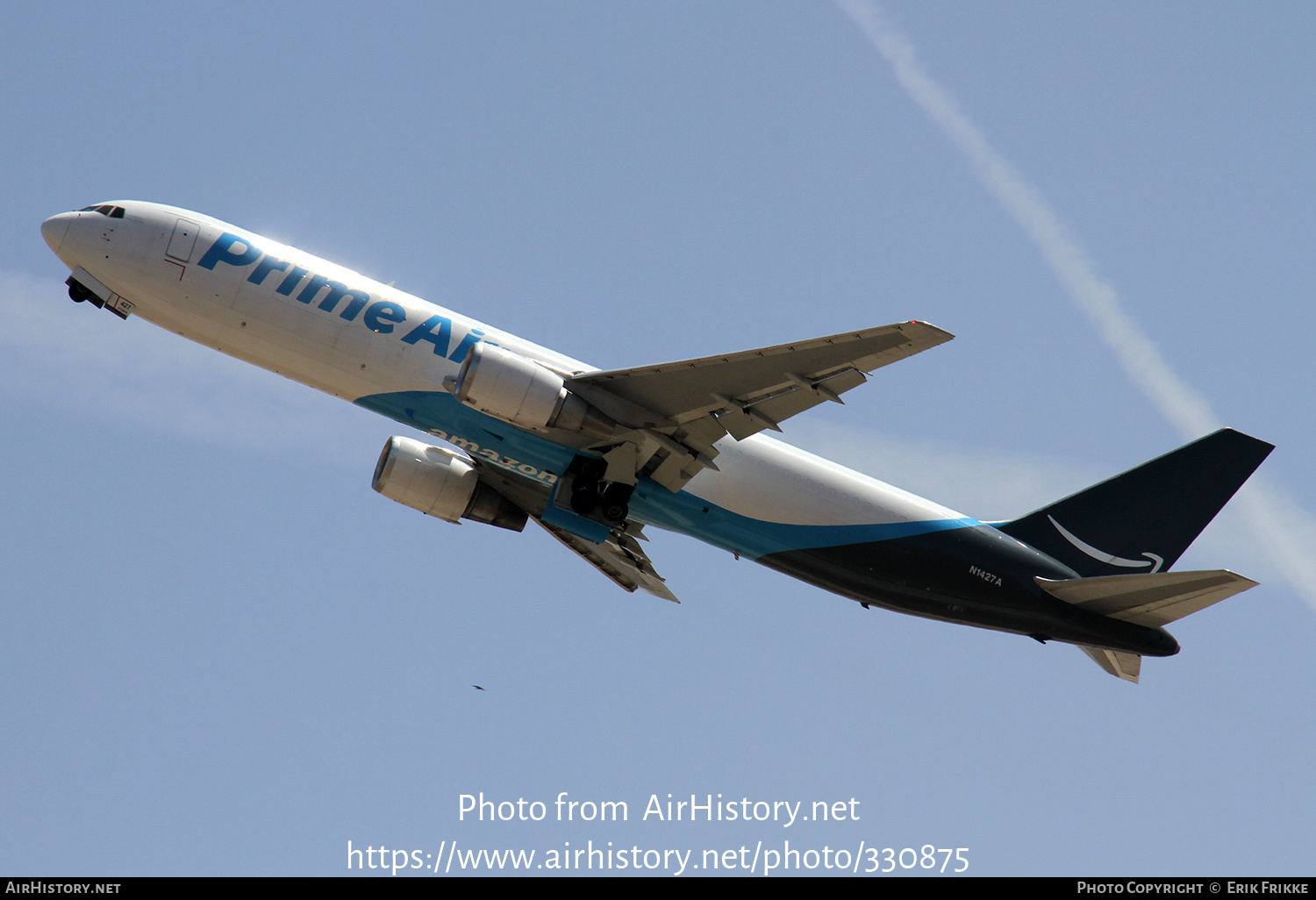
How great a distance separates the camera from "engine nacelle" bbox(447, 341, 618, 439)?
24.7 m

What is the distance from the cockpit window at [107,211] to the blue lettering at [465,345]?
817cm

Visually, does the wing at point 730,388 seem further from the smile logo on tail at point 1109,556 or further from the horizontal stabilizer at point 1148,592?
the smile logo on tail at point 1109,556

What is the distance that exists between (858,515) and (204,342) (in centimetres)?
1552

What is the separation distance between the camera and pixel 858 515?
28609 mm

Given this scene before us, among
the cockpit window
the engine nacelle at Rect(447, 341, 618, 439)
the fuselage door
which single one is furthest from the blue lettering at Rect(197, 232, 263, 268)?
the engine nacelle at Rect(447, 341, 618, 439)

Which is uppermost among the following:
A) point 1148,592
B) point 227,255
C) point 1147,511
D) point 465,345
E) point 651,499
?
point 1147,511

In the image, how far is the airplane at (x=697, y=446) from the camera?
83.4ft

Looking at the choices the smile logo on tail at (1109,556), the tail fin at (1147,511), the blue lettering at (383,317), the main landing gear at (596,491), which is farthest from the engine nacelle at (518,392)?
the smile logo on tail at (1109,556)

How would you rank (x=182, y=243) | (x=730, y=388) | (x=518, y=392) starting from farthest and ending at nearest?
(x=182, y=243)
(x=730, y=388)
(x=518, y=392)

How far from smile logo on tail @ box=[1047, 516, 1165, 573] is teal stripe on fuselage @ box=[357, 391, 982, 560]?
2.43 metres

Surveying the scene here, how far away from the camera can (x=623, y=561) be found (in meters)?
33.3

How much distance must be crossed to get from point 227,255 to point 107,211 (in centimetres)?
333

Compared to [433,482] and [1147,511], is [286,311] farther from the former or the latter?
[1147,511]

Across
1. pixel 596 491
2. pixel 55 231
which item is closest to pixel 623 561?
pixel 596 491
